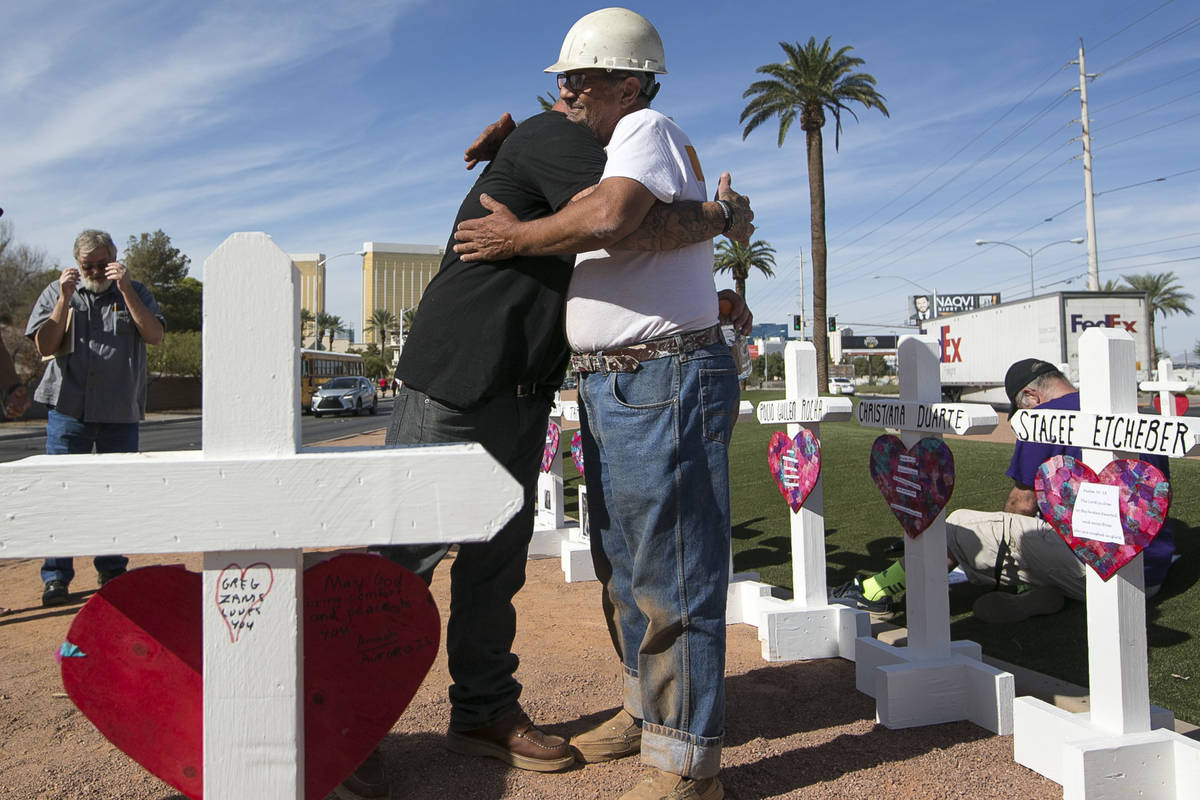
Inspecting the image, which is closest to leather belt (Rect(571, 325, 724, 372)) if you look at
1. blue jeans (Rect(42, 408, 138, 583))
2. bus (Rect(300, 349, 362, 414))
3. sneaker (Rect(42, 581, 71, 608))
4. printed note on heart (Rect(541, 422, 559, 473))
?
blue jeans (Rect(42, 408, 138, 583))

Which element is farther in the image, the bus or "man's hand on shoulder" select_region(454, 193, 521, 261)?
the bus

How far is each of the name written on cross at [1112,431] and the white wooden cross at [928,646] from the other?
147 mm

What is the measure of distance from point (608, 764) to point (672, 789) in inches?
17.2

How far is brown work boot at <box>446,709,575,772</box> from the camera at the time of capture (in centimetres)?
234

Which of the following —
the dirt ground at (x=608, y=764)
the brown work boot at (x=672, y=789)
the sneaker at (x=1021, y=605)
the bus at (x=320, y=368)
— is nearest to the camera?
the brown work boot at (x=672, y=789)

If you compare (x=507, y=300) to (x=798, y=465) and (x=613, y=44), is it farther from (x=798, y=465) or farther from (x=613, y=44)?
(x=798, y=465)

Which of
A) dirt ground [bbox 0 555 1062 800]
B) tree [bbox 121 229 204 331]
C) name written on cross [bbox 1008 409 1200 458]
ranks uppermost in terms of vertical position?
tree [bbox 121 229 204 331]

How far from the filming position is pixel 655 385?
2.11m

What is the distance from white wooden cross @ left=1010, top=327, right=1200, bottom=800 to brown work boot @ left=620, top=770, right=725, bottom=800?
94cm

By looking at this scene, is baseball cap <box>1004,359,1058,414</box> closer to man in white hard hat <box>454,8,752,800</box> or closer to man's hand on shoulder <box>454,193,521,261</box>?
man in white hard hat <box>454,8,752,800</box>

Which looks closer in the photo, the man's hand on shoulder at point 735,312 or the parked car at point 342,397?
the man's hand on shoulder at point 735,312

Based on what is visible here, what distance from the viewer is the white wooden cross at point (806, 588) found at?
11.6 ft

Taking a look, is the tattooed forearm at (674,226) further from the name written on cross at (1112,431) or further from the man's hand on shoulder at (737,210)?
the name written on cross at (1112,431)

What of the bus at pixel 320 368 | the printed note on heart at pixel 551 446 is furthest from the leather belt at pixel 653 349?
the bus at pixel 320 368
